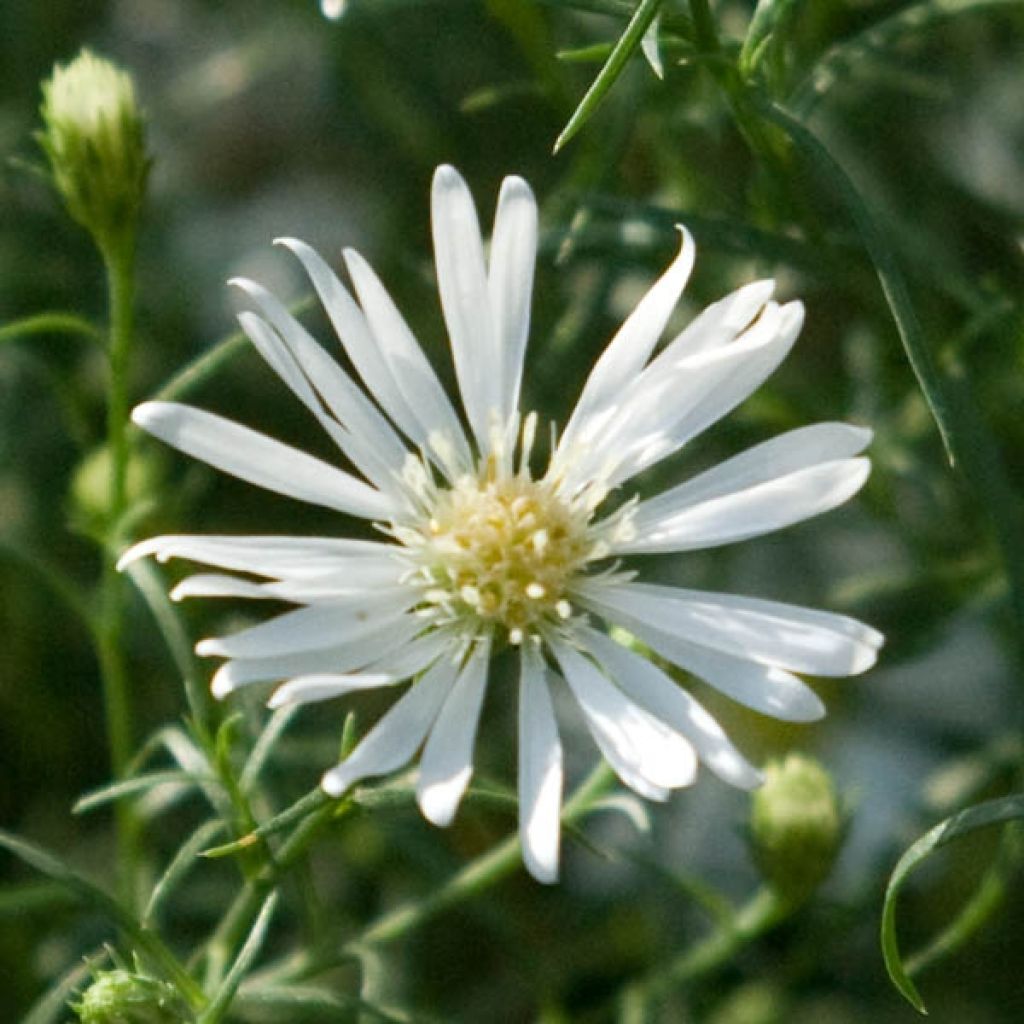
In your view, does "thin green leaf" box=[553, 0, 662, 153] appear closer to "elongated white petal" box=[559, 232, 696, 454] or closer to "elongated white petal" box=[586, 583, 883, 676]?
"elongated white petal" box=[559, 232, 696, 454]

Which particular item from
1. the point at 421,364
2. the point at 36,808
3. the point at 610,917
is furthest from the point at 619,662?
the point at 36,808

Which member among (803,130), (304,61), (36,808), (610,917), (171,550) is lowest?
(610,917)

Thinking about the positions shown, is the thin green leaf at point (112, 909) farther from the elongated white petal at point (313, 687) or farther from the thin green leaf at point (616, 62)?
the thin green leaf at point (616, 62)

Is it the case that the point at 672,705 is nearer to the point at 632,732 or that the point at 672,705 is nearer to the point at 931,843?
the point at 632,732

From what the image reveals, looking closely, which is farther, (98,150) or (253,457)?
(98,150)

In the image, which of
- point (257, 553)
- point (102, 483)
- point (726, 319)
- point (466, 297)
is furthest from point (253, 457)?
point (102, 483)

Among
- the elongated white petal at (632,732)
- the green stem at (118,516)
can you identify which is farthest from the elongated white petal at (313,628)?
the green stem at (118,516)

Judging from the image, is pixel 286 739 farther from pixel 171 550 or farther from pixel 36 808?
pixel 171 550
